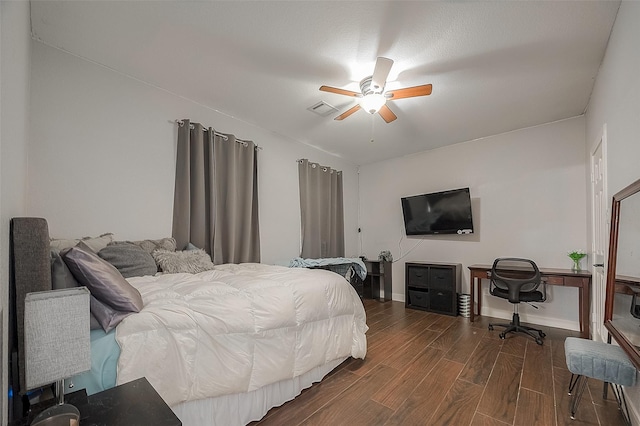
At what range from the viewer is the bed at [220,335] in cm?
109

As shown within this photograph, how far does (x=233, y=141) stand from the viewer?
329 cm

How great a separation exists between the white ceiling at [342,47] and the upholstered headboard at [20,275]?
5.18ft

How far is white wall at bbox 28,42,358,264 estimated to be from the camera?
2.13m

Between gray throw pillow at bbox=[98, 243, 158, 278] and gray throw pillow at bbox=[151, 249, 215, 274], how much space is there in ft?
0.27

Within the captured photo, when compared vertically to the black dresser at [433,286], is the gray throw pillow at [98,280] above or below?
above

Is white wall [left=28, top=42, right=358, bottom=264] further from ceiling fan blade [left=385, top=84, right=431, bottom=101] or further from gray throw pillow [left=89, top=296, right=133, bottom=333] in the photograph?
ceiling fan blade [left=385, top=84, right=431, bottom=101]

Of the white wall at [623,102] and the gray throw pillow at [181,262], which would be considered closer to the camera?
the white wall at [623,102]

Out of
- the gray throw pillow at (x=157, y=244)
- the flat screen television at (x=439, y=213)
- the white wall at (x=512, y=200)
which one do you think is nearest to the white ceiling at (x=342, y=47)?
the white wall at (x=512, y=200)

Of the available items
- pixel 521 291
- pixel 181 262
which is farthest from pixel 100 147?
pixel 521 291

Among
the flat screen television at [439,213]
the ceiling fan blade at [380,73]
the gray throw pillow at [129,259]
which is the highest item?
the ceiling fan blade at [380,73]

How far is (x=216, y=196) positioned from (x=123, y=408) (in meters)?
2.39

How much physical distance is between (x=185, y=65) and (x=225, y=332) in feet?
7.32

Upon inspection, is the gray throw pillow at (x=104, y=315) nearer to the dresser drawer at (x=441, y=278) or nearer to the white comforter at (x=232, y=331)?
the white comforter at (x=232, y=331)

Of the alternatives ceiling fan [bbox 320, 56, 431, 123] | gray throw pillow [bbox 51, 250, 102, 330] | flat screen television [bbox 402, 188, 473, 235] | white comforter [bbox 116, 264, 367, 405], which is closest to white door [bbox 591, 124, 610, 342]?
flat screen television [bbox 402, 188, 473, 235]
